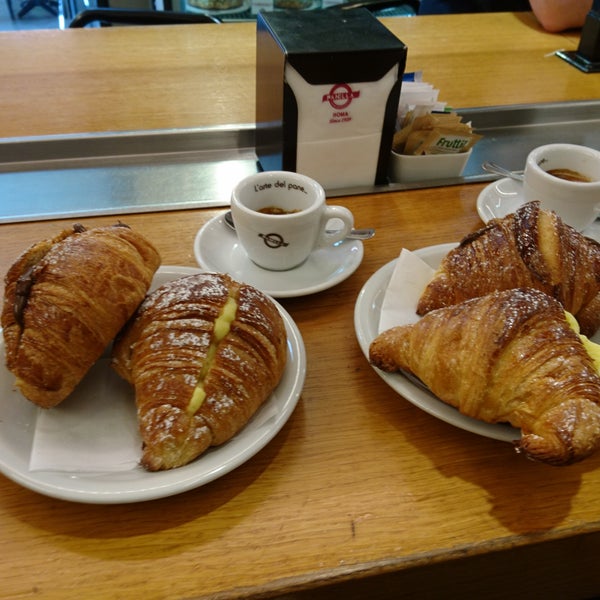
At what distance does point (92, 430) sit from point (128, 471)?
85 mm

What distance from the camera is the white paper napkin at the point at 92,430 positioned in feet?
1.98

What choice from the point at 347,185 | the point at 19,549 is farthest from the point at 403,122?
the point at 19,549

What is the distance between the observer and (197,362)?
0.62m

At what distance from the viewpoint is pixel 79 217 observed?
103 cm

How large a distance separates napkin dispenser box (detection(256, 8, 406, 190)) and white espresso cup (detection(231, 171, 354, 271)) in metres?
0.17

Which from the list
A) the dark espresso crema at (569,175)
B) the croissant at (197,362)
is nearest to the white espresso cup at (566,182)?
the dark espresso crema at (569,175)

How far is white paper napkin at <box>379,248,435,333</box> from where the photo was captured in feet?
2.58

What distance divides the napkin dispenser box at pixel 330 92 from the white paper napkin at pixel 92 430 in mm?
572

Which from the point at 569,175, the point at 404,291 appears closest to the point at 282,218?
the point at 404,291

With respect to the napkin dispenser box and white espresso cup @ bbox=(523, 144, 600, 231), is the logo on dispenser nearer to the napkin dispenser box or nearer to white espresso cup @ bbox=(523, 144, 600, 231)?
the napkin dispenser box

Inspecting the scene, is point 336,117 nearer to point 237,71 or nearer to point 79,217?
point 79,217

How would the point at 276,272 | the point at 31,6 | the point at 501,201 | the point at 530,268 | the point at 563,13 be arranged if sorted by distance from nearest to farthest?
the point at 530,268, the point at 276,272, the point at 501,201, the point at 563,13, the point at 31,6

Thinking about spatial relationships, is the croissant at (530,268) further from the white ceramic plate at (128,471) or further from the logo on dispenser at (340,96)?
the logo on dispenser at (340,96)

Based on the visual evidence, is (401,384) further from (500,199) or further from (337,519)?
(500,199)
